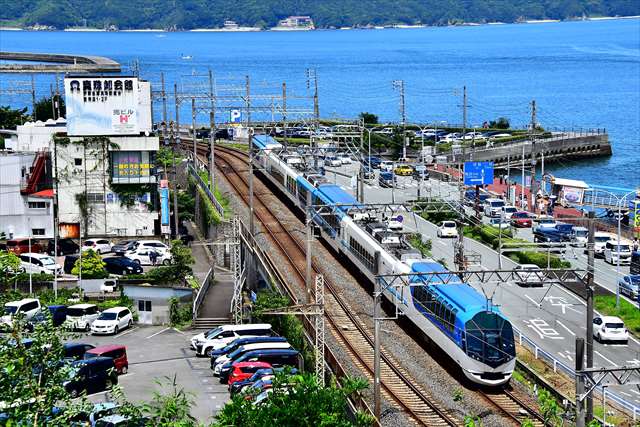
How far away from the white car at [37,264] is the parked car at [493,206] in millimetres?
16909

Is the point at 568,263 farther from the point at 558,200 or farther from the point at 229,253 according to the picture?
the point at 558,200

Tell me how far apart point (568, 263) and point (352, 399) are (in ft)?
45.7

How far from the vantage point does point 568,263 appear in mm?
30438

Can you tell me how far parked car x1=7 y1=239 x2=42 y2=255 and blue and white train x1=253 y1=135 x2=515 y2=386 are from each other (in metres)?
10.0

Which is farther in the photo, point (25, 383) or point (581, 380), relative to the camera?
point (581, 380)

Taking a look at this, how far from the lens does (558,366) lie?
22.0 m

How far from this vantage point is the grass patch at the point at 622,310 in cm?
2636

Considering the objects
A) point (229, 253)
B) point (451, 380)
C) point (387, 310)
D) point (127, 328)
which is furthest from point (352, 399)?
point (229, 253)

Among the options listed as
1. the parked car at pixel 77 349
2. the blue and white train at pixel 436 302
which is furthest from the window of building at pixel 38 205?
the parked car at pixel 77 349

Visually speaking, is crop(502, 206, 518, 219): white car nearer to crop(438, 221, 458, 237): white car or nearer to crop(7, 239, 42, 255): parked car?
crop(438, 221, 458, 237): white car

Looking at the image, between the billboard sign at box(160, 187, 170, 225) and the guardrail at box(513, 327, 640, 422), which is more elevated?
the billboard sign at box(160, 187, 170, 225)

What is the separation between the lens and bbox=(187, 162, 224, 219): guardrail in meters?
36.1

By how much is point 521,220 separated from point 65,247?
16626 millimetres

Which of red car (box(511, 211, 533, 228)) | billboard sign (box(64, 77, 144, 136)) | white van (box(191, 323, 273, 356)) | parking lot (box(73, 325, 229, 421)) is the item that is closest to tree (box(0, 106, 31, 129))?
billboard sign (box(64, 77, 144, 136))
